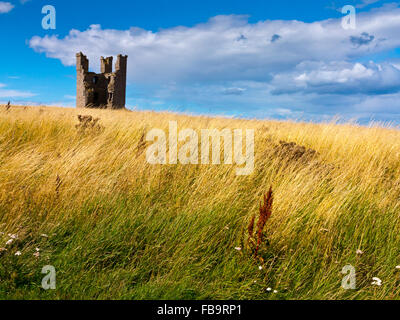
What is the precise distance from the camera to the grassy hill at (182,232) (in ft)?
8.20

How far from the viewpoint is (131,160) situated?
437 centimetres

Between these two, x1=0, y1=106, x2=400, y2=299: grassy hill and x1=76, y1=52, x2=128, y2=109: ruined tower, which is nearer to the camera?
x1=0, y1=106, x2=400, y2=299: grassy hill

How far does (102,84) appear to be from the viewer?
35.9 m

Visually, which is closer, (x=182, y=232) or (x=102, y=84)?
(x=182, y=232)

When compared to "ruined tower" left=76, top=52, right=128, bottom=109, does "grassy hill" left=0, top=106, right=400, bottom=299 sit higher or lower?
lower

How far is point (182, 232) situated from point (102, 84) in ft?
118

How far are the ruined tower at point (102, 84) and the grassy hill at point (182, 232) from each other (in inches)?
1223

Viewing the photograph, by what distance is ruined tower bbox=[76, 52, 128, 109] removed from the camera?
33594mm

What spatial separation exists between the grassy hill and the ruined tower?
31061 mm
